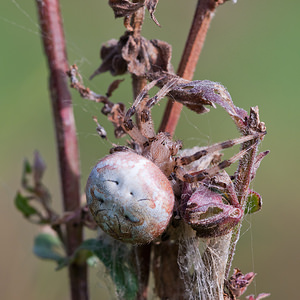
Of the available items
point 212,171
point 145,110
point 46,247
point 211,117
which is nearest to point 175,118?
point 145,110

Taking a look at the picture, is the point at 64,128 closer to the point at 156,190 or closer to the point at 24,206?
→ the point at 24,206

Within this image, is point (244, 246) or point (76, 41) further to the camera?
point (76, 41)

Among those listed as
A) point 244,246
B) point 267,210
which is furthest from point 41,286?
point 267,210

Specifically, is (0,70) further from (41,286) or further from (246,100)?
(246,100)

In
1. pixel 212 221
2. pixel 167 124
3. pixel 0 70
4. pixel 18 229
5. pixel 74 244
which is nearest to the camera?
pixel 212 221

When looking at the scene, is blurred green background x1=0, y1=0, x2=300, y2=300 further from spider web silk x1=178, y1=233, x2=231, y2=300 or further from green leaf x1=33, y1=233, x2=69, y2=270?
spider web silk x1=178, y1=233, x2=231, y2=300

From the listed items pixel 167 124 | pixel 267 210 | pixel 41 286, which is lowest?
pixel 41 286

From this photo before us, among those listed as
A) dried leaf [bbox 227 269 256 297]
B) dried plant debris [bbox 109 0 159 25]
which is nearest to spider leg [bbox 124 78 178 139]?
dried plant debris [bbox 109 0 159 25]
